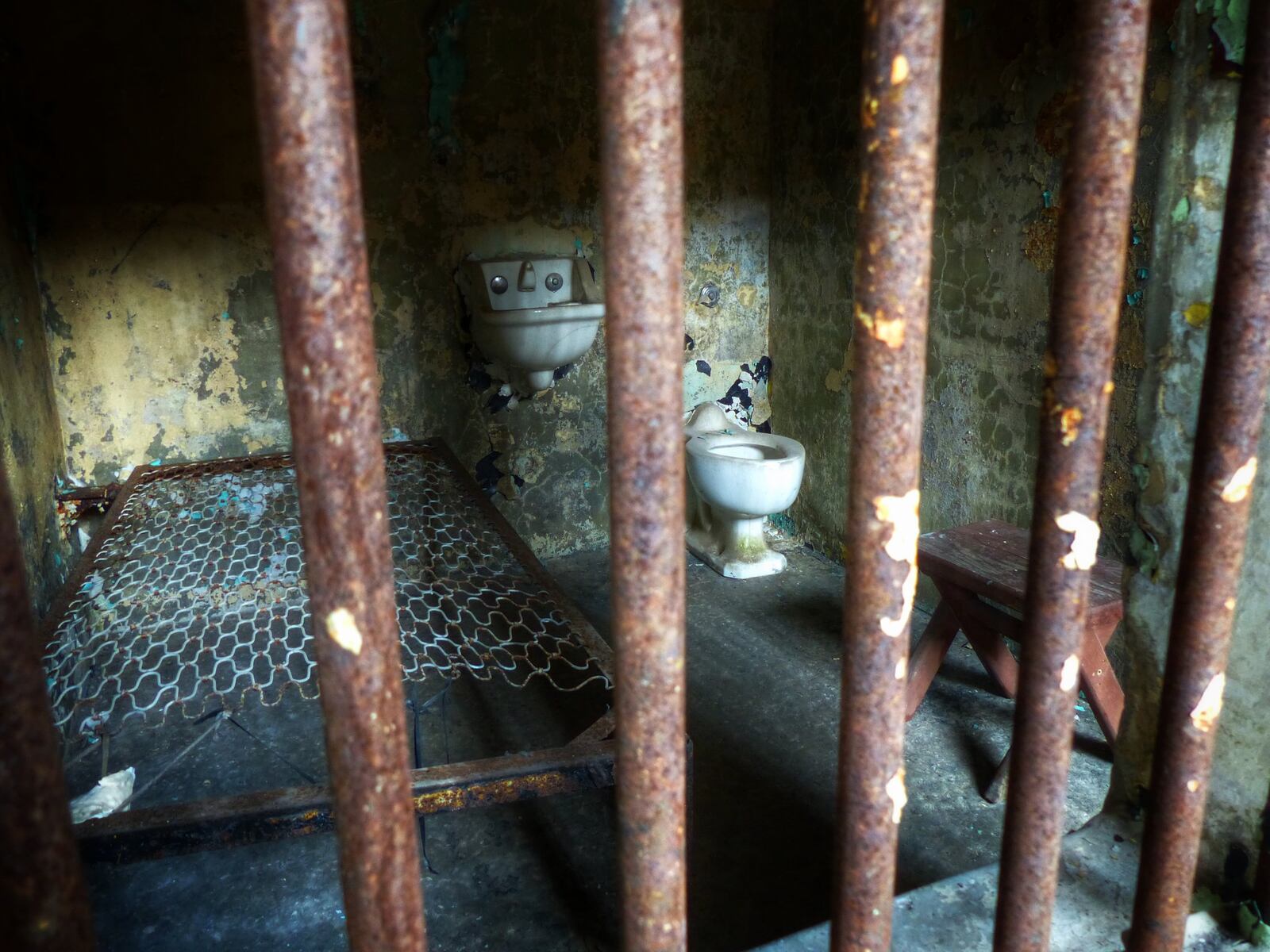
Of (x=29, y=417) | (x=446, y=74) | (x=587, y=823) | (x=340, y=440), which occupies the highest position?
(x=446, y=74)

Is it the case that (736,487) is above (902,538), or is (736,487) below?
below

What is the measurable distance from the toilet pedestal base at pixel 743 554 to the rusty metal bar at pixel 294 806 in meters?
2.10

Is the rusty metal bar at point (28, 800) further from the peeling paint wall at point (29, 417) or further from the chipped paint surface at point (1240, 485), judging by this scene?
the peeling paint wall at point (29, 417)

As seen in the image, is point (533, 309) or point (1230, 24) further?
point (533, 309)

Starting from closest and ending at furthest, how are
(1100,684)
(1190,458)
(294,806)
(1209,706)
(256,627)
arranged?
(1209,706)
(1190,458)
(294,806)
(1100,684)
(256,627)

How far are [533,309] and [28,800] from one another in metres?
3.00

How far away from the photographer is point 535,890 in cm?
192

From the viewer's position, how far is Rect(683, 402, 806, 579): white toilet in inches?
135

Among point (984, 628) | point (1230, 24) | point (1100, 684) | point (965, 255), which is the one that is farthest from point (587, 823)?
point (965, 255)

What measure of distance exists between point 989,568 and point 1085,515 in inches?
67.9

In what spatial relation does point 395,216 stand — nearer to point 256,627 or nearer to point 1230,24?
point 256,627

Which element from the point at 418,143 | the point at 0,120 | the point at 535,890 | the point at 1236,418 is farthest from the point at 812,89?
the point at 1236,418

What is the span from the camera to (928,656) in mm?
2498

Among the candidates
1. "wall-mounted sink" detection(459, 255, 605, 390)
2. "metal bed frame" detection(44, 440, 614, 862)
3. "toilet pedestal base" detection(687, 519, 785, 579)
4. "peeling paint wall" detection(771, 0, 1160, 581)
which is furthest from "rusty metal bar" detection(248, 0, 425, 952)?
"toilet pedestal base" detection(687, 519, 785, 579)
